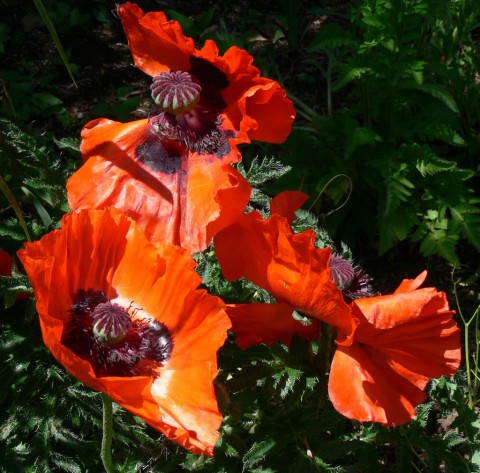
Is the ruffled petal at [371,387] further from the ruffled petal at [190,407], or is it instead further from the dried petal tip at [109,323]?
the dried petal tip at [109,323]

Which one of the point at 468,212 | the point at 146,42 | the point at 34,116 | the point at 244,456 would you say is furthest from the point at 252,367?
the point at 34,116

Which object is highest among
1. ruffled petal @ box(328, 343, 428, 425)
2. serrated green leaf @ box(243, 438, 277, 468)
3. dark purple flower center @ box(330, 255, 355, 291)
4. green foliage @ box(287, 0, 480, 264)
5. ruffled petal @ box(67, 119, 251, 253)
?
ruffled petal @ box(67, 119, 251, 253)

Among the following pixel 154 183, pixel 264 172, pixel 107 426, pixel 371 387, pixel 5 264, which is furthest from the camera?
pixel 264 172

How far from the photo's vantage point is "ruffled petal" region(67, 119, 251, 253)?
204 centimetres

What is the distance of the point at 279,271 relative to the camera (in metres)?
1.82

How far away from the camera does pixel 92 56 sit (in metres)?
4.55

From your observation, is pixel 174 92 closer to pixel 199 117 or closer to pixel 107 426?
pixel 199 117

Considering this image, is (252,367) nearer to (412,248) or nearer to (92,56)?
(412,248)

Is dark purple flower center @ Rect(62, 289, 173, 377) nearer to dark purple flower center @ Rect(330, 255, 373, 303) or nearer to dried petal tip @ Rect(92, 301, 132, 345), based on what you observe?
dried petal tip @ Rect(92, 301, 132, 345)

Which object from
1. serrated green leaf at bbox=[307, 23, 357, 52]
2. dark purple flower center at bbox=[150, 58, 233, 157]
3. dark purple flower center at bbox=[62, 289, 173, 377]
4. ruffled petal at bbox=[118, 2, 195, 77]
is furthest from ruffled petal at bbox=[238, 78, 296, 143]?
serrated green leaf at bbox=[307, 23, 357, 52]

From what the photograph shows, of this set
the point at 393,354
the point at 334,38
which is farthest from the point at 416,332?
the point at 334,38

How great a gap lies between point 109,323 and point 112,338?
0.12ft

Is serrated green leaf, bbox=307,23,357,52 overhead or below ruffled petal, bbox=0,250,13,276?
below

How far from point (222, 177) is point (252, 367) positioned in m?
0.50
